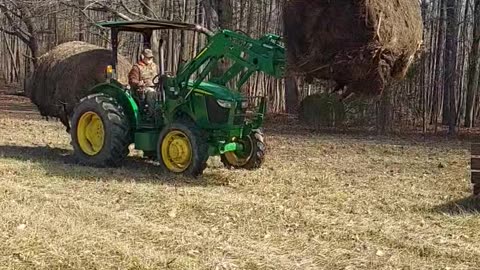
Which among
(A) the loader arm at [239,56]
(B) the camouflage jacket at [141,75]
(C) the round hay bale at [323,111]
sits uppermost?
(A) the loader arm at [239,56]

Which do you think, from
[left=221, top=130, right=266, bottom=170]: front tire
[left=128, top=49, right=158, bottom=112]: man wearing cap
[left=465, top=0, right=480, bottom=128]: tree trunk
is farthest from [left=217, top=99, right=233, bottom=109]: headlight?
[left=465, top=0, right=480, bottom=128]: tree trunk

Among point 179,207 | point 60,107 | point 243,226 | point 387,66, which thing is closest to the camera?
point 243,226

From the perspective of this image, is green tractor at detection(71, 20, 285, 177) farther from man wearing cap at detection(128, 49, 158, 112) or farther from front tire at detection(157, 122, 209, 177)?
man wearing cap at detection(128, 49, 158, 112)

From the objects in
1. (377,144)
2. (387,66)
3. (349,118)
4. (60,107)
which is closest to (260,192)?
(387,66)

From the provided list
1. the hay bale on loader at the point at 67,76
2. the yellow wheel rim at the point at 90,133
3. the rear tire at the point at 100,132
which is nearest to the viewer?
the rear tire at the point at 100,132

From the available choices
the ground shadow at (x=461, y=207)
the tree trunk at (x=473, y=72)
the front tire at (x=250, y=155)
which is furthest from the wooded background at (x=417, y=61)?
the ground shadow at (x=461, y=207)

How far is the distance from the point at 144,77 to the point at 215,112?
1.45 metres

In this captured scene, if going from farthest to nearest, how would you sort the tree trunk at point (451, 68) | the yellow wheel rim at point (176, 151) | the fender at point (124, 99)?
the tree trunk at point (451, 68) → the fender at point (124, 99) → the yellow wheel rim at point (176, 151)

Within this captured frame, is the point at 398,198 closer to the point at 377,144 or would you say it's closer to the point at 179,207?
the point at 179,207

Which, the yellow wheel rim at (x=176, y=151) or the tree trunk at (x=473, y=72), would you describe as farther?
the tree trunk at (x=473, y=72)

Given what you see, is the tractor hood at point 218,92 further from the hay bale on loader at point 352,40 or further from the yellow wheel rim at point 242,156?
the hay bale on loader at point 352,40

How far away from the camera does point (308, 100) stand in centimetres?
1883

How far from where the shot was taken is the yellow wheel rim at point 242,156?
33.4 feet

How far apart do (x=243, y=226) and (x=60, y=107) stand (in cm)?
644
